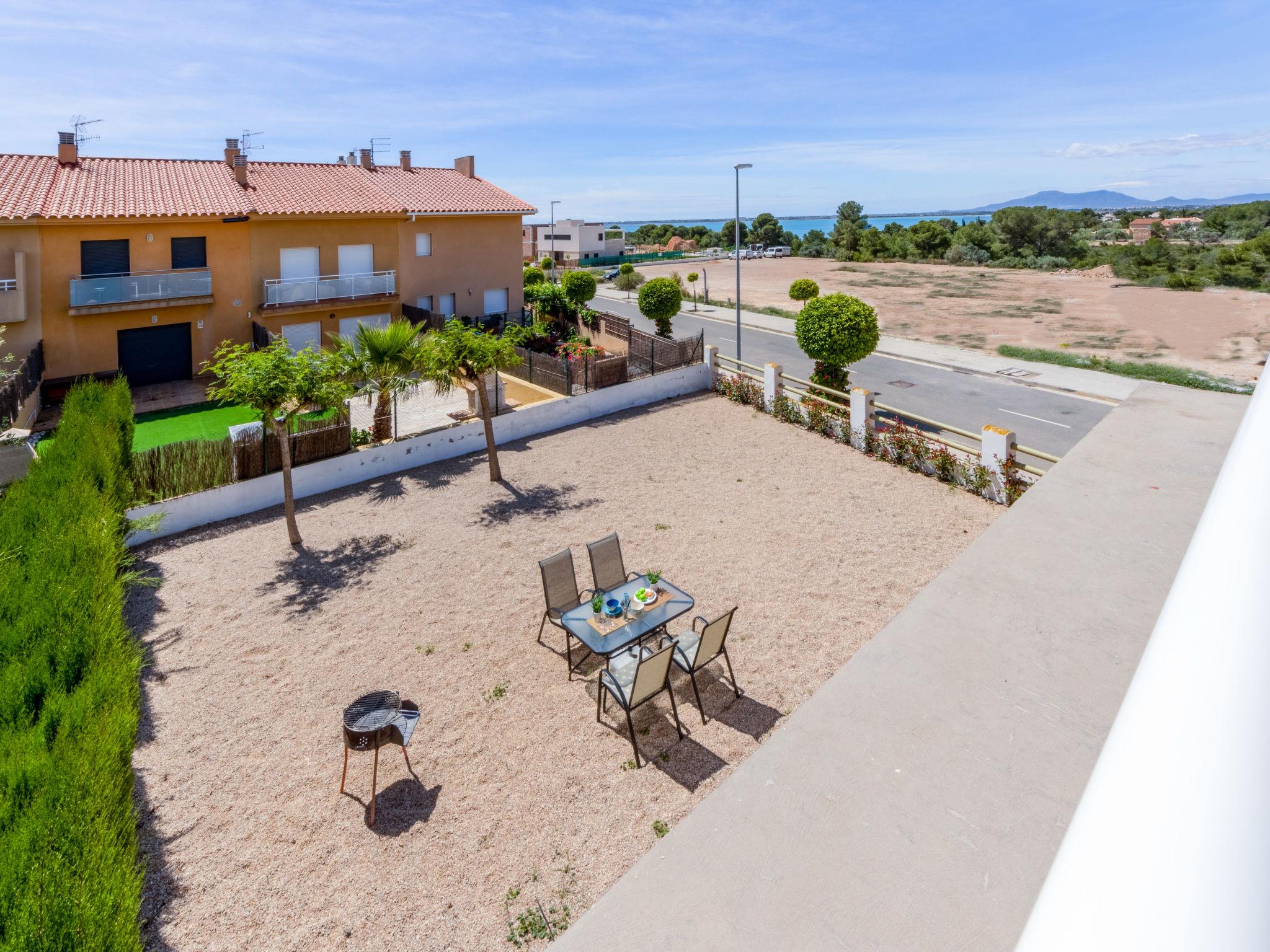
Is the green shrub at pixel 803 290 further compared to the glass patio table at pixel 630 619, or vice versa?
the green shrub at pixel 803 290

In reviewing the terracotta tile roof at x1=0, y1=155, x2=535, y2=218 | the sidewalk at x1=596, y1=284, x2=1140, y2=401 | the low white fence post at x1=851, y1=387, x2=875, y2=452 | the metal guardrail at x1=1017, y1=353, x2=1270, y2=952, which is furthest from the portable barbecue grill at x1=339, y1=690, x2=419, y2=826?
the sidewalk at x1=596, y1=284, x2=1140, y2=401

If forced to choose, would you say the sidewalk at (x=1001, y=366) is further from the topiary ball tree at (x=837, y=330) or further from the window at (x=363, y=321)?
the window at (x=363, y=321)

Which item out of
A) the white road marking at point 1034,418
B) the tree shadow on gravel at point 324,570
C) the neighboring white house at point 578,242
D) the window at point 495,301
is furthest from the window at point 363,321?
the neighboring white house at point 578,242

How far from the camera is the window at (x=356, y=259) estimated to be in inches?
997

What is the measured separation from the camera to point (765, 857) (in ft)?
9.95

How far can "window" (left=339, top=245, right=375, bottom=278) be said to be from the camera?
25312 mm

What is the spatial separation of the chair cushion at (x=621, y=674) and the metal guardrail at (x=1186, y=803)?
693cm

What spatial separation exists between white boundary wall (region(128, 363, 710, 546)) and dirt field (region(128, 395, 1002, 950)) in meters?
0.40

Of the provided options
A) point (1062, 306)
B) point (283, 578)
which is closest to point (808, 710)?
point (283, 578)

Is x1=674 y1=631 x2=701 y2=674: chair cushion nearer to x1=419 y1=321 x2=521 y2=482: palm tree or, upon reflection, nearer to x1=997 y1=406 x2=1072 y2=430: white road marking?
x1=419 y1=321 x2=521 y2=482: palm tree

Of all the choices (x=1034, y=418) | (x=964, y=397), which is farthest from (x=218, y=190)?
(x=1034, y=418)

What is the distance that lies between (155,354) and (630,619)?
805 inches

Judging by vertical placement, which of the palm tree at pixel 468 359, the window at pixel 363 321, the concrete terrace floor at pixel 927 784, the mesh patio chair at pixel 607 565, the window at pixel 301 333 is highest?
the window at pixel 363 321

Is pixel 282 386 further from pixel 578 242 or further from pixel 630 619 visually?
pixel 578 242
